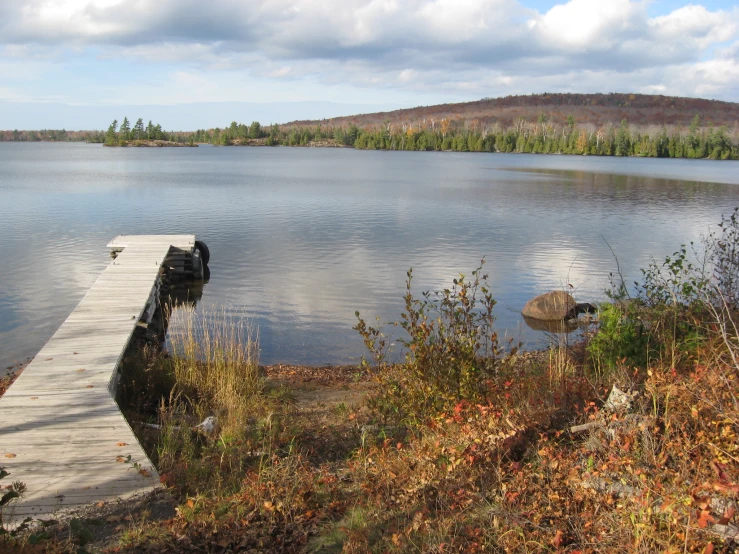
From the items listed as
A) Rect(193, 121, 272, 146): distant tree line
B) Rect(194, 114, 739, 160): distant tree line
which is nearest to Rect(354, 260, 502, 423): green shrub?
Rect(194, 114, 739, 160): distant tree line

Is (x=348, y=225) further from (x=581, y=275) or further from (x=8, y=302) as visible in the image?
(x=8, y=302)

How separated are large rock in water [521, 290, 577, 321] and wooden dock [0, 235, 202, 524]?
7.93 meters

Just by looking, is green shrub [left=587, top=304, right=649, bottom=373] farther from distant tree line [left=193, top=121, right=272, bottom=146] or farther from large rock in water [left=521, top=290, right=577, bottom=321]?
distant tree line [left=193, top=121, right=272, bottom=146]

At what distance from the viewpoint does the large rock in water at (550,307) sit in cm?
1317

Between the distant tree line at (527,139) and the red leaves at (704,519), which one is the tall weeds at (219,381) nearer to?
the red leaves at (704,519)

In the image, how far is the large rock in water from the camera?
13.2 meters

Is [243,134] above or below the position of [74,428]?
above

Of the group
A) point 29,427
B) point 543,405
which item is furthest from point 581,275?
point 29,427

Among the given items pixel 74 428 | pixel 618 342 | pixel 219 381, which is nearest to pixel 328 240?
pixel 219 381

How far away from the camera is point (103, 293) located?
11.7 m

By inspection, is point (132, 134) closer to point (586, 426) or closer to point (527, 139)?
point (527, 139)

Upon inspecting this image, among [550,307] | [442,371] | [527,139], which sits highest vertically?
[527,139]

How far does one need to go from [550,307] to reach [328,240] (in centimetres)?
1063

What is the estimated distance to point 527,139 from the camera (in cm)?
14062
